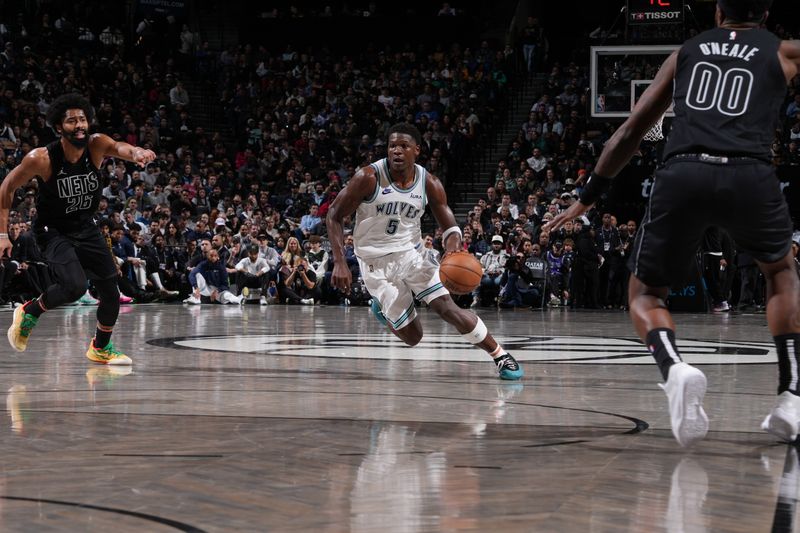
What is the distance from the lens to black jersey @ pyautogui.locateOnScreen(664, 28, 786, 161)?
4.02 metres

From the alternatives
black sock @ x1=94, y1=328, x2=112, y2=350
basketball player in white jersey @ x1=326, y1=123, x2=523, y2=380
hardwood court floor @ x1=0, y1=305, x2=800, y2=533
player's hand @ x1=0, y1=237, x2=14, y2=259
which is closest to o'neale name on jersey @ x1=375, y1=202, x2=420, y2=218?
basketball player in white jersey @ x1=326, y1=123, x2=523, y2=380

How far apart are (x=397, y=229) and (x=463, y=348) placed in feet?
6.50

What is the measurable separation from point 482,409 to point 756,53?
6.73ft

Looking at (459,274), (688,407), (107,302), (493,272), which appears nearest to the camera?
(688,407)

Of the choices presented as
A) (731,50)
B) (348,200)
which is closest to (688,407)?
(731,50)

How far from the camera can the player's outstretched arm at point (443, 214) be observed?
7109 mm

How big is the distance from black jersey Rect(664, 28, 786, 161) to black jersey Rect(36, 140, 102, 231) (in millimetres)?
4530

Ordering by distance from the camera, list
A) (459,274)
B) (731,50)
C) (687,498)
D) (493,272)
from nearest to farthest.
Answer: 1. (687,498)
2. (731,50)
3. (459,274)
4. (493,272)

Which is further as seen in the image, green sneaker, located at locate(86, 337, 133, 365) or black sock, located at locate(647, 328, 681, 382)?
green sneaker, located at locate(86, 337, 133, 365)

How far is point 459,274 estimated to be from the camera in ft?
22.7

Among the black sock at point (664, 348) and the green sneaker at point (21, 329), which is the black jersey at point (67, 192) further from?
the black sock at point (664, 348)

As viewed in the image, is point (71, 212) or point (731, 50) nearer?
point (731, 50)

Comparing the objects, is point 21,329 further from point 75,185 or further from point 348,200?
point 348,200

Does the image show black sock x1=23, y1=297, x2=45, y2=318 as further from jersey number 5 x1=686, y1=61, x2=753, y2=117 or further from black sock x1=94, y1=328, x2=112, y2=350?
jersey number 5 x1=686, y1=61, x2=753, y2=117
